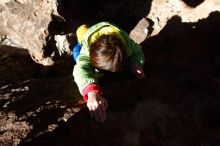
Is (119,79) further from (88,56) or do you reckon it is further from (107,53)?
(107,53)

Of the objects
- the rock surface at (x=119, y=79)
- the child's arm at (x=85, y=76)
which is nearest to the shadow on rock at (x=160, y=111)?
the rock surface at (x=119, y=79)

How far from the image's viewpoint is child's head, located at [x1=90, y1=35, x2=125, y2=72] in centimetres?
266

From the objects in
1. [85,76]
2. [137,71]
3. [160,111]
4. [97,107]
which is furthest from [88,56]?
[160,111]

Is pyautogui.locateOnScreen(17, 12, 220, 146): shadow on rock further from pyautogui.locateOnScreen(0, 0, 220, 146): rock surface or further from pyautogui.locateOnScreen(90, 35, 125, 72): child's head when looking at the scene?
pyautogui.locateOnScreen(90, 35, 125, 72): child's head

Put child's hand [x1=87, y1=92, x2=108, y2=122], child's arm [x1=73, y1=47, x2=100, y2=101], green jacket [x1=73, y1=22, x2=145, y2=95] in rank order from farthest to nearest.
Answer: green jacket [x1=73, y1=22, x2=145, y2=95] → child's arm [x1=73, y1=47, x2=100, y2=101] → child's hand [x1=87, y1=92, x2=108, y2=122]

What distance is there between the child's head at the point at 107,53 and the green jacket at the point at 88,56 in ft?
0.39

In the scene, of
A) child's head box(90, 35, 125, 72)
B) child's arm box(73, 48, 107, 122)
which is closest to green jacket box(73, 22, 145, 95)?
child's arm box(73, 48, 107, 122)

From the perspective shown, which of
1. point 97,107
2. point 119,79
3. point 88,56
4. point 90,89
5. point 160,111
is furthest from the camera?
point 119,79

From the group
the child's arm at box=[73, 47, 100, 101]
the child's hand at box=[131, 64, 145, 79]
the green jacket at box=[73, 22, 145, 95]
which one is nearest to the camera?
the child's arm at box=[73, 47, 100, 101]

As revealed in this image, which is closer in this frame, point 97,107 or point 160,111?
point 97,107

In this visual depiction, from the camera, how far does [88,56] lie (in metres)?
3.03

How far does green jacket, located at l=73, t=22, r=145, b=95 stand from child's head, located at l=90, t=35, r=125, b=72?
12 centimetres

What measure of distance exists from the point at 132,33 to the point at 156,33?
0.33 m

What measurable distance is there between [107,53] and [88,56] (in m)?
0.42
